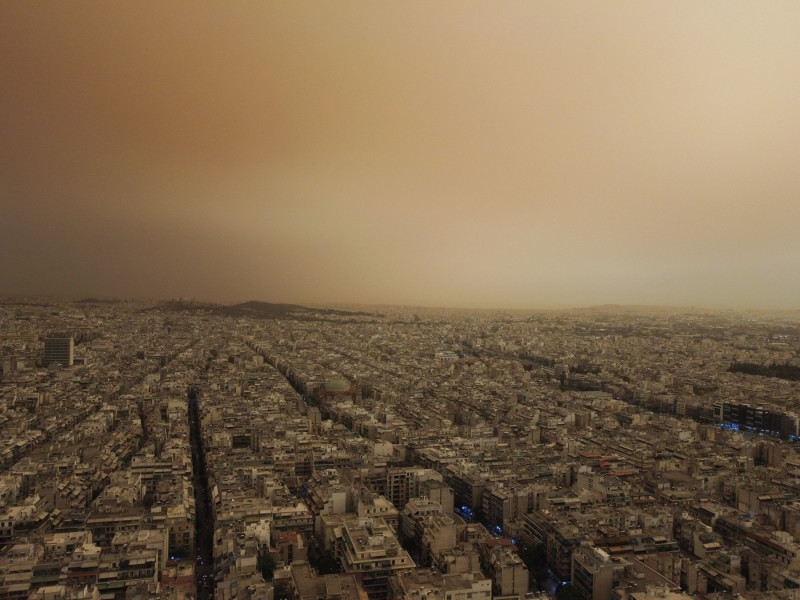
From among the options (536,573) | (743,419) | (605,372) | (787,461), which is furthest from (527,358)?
(536,573)

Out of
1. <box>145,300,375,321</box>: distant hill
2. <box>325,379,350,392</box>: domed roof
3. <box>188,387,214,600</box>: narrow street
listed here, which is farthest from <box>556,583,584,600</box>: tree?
<box>145,300,375,321</box>: distant hill

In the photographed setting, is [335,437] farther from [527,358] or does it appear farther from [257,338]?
[257,338]

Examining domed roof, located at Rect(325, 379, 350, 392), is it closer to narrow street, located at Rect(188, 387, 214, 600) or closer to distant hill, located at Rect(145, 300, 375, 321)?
narrow street, located at Rect(188, 387, 214, 600)

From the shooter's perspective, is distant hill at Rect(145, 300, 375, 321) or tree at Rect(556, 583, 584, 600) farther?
distant hill at Rect(145, 300, 375, 321)

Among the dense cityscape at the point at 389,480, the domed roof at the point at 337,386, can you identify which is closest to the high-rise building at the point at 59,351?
the dense cityscape at the point at 389,480

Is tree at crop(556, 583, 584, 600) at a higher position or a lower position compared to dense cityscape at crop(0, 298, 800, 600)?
lower

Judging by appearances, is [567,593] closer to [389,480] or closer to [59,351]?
[389,480]
